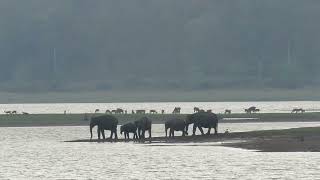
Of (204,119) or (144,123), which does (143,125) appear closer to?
(144,123)

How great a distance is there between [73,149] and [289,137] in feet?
43.9

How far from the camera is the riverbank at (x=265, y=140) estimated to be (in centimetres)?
7575

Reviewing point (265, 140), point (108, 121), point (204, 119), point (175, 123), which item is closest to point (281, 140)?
point (265, 140)

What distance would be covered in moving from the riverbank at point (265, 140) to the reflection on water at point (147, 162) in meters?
1.61

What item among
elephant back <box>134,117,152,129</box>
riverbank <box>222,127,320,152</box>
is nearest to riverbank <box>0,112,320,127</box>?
elephant back <box>134,117,152,129</box>

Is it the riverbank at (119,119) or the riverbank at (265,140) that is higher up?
the riverbank at (119,119)

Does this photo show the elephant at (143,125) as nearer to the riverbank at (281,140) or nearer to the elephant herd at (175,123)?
the elephant herd at (175,123)

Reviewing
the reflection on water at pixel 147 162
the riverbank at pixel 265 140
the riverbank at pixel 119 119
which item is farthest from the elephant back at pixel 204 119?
the riverbank at pixel 119 119

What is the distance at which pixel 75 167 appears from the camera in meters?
68.4

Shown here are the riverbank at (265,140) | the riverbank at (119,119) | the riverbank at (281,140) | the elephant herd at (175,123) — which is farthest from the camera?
the riverbank at (119,119)

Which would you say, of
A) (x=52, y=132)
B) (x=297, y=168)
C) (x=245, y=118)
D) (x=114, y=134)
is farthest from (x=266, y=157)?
(x=245, y=118)

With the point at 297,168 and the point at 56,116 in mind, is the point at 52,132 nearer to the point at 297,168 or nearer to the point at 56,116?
the point at 56,116

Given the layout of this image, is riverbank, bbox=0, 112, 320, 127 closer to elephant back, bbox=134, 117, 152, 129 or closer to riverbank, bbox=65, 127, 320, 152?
elephant back, bbox=134, 117, 152, 129

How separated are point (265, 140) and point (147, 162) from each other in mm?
12526
